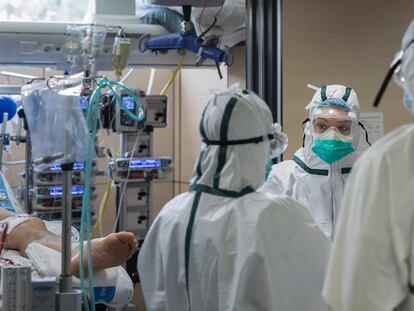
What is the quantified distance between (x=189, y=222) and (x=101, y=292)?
1.35 meters

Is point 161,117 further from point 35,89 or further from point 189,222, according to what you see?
point 189,222

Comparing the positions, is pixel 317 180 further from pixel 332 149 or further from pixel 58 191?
pixel 58 191

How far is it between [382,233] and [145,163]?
3.41m

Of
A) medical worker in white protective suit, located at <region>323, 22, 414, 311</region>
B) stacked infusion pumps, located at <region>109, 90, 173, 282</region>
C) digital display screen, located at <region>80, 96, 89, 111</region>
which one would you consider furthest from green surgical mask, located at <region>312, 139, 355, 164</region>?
stacked infusion pumps, located at <region>109, 90, 173, 282</region>

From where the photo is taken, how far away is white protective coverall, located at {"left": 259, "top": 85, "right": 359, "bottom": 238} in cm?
308

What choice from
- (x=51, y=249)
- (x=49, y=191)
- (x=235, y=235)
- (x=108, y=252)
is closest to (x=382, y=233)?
(x=235, y=235)

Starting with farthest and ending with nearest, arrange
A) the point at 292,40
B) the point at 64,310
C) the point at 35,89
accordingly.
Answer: the point at 292,40 → the point at 35,89 → the point at 64,310

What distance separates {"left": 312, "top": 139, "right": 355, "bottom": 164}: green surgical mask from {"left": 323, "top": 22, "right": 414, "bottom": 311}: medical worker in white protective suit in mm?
1464

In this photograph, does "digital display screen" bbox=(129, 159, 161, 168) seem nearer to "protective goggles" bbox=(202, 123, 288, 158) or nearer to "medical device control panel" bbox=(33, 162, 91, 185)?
"medical device control panel" bbox=(33, 162, 91, 185)

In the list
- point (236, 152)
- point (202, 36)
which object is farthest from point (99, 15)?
point (236, 152)

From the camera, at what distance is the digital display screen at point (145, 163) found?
15.7ft

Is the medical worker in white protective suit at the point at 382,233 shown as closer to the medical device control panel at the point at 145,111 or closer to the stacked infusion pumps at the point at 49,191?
the medical device control panel at the point at 145,111

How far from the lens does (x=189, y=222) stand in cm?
201

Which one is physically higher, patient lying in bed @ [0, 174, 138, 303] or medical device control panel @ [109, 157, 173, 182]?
medical device control panel @ [109, 157, 173, 182]
